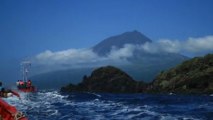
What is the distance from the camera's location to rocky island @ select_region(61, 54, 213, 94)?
Answer: 9400 cm

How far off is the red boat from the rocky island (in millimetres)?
81270

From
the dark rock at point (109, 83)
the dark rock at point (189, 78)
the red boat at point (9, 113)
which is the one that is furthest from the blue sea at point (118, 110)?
the dark rock at point (109, 83)

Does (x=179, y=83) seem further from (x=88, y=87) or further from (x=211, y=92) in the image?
(x=88, y=87)

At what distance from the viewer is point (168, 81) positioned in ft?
351

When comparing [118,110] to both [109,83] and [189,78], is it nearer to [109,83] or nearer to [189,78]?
[189,78]

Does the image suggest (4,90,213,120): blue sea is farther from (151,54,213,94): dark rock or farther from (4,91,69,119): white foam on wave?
(151,54,213,94): dark rock

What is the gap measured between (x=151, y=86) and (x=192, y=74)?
18790mm

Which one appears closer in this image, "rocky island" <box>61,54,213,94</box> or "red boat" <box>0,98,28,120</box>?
"red boat" <box>0,98,28,120</box>

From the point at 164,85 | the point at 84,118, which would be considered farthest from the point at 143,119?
the point at 164,85

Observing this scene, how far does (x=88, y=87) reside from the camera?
14012cm

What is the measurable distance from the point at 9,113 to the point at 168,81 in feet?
324

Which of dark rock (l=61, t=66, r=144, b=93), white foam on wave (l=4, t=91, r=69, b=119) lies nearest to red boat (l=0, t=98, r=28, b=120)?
white foam on wave (l=4, t=91, r=69, b=119)

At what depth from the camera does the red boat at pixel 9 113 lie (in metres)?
10.3

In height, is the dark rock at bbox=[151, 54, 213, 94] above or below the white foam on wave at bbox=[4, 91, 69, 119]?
above
